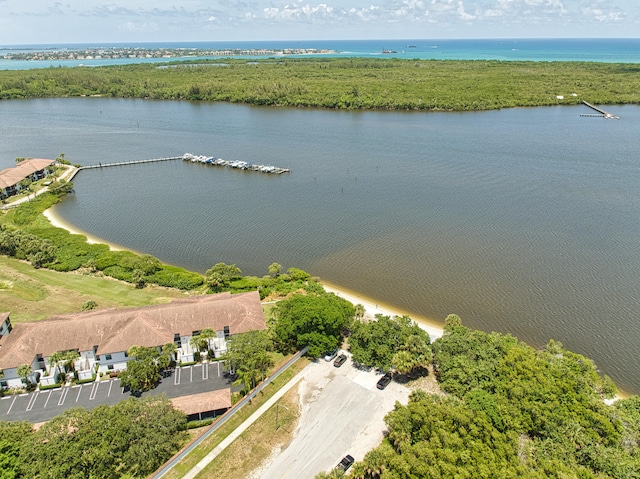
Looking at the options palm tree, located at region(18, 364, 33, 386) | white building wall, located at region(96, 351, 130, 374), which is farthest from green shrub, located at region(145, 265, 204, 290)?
palm tree, located at region(18, 364, 33, 386)

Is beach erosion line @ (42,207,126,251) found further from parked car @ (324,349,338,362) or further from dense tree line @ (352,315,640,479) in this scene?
dense tree line @ (352,315,640,479)

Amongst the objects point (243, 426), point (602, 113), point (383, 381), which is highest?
point (602, 113)

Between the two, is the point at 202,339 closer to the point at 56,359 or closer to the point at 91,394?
the point at 91,394

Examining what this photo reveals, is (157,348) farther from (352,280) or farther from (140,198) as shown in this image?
(140,198)

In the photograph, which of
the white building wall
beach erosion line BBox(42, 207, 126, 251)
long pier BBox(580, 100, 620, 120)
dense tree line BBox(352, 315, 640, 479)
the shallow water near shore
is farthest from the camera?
long pier BBox(580, 100, 620, 120)

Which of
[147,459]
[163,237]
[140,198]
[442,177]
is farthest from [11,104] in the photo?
[147,459]

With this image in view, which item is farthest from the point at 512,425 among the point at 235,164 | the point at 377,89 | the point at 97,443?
the point at 377,89
